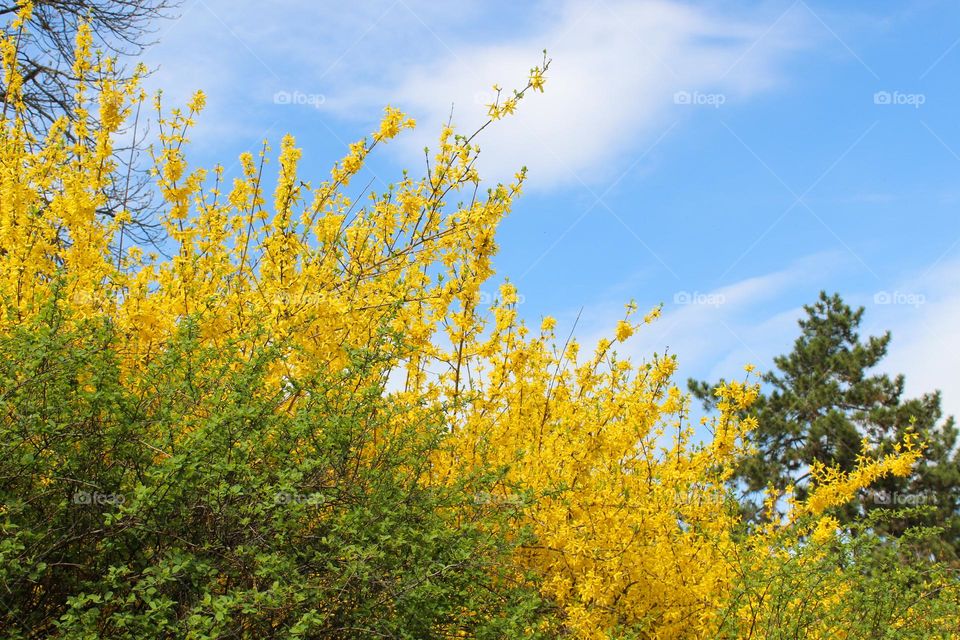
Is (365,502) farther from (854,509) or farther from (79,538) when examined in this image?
(854,509)

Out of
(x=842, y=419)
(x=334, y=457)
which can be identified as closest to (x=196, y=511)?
(x=334, y=457)

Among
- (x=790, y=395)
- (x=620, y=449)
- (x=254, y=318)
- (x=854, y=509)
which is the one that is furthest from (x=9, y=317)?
(x=790, y=395)

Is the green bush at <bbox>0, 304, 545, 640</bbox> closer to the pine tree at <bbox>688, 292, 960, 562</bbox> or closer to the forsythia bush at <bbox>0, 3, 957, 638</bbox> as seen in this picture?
the forsythia bush at <bbox>0, 3, 957, 638</bbox>

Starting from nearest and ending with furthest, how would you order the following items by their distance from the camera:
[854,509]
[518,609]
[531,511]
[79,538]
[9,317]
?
[79,538]
[518,609]
[9,317]
[531,511]
[854,509]

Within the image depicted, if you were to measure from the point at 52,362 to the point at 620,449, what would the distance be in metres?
3.18

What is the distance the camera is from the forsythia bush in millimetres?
3660

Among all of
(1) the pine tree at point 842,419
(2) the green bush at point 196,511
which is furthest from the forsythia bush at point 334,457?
(1) the pine tree at point 842,419

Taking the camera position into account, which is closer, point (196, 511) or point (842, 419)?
point (196, 511)

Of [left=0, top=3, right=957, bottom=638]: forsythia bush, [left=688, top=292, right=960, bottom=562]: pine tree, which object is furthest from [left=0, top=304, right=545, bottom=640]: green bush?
[left=688, top=292, right=960, bottom=562]: pine tree

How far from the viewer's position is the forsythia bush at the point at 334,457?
366cm

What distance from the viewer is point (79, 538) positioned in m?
3.68

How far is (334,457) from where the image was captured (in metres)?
4.00

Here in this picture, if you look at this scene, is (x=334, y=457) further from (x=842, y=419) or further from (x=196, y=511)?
(x=842, y=419)

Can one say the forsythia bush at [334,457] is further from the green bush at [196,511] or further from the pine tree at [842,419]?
the pine tree at [842,419]
